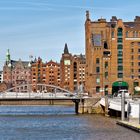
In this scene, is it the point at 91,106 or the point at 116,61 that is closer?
the point at 91,106

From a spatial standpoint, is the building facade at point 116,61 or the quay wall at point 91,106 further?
the building facade at point 116,61

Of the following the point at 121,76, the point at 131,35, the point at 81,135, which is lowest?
the point at 81,135

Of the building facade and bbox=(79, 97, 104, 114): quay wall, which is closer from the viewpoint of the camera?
bbox=(79, 97, 104, 114): quay wall

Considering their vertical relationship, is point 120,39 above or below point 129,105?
above

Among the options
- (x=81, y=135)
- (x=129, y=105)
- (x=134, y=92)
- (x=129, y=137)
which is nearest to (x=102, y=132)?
(x=81, y=135)

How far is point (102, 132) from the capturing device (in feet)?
240

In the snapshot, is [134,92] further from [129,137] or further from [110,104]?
[129,137]

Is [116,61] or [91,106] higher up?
[116,61]

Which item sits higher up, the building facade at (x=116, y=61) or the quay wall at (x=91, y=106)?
the building facade at (x=116, y=61)

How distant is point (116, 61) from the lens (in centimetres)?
16250

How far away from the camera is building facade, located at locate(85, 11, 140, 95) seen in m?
162

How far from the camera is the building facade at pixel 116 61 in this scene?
530 ft

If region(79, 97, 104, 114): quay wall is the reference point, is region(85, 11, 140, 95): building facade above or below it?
above

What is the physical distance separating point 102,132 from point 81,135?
4.64 m
